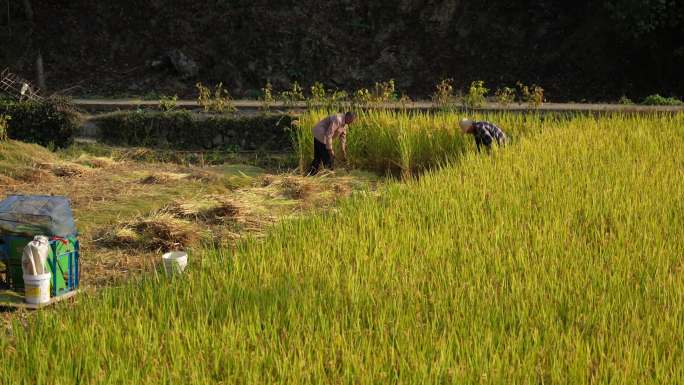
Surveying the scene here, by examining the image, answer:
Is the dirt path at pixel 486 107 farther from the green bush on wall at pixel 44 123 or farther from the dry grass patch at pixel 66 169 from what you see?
the dry grass patch at pixel 66 169

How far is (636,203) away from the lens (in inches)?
211

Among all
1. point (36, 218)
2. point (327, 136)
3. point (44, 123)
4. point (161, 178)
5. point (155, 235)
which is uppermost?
point (44, 123)

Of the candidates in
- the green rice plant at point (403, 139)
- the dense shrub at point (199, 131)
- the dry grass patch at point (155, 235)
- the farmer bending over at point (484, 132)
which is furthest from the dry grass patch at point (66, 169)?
the farmer bending over at point (484, 132)

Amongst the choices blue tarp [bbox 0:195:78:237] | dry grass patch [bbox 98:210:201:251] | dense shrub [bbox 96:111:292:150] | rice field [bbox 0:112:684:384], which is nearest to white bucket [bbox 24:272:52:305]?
rice field [bbox 0:112:684:384]

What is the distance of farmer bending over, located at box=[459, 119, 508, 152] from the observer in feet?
27.8

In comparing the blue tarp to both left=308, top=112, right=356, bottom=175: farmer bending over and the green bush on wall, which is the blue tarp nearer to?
left=308, top=112, right=356, bottom=175: farmer bending over

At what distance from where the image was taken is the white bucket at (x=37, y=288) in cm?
429

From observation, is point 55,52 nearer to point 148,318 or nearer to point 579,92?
point 579,92

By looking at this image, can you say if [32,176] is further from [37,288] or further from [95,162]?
[37,288]

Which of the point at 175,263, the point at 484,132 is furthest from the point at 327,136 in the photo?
the point at 175,263

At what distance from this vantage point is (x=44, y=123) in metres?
11.0

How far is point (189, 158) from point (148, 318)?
7.12 meters

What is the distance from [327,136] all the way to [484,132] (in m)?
1.68

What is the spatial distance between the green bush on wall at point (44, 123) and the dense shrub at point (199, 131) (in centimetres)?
75
